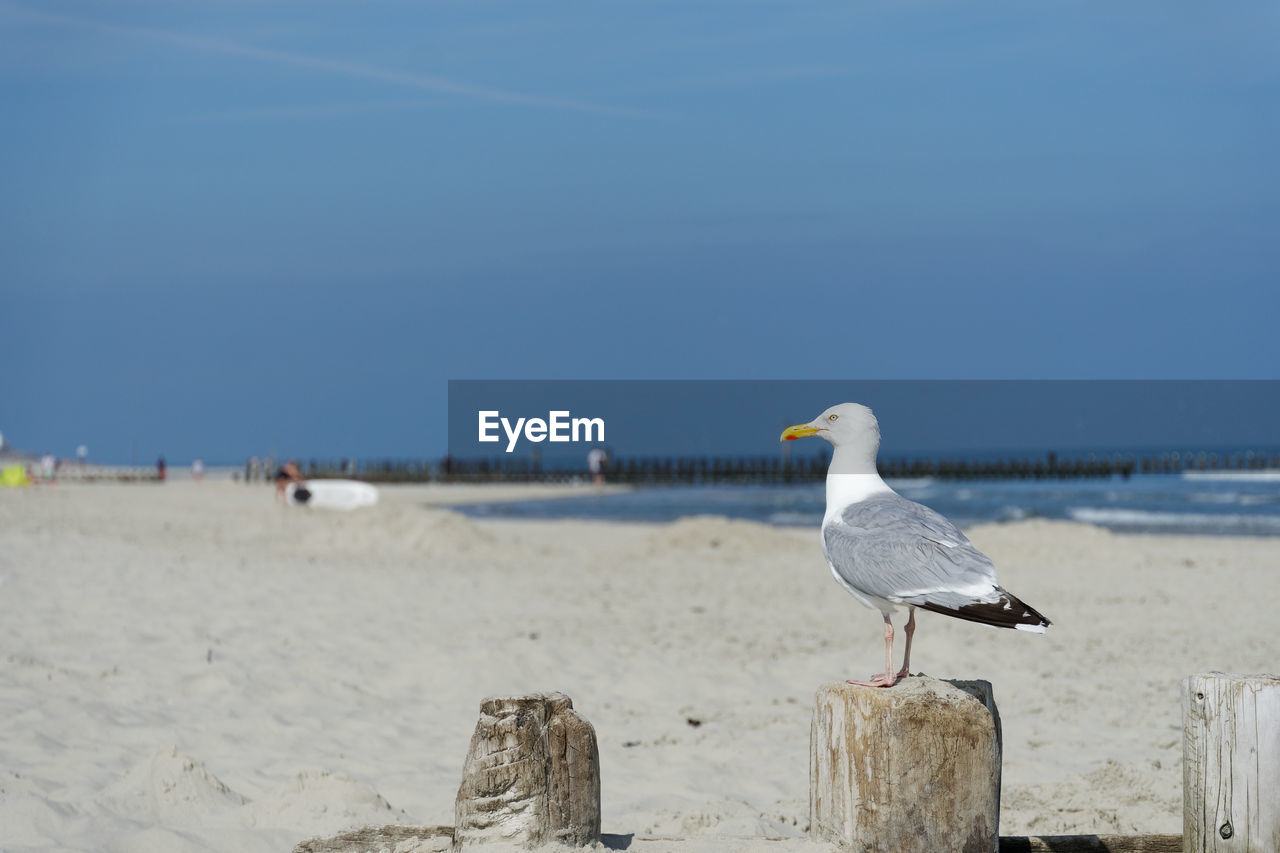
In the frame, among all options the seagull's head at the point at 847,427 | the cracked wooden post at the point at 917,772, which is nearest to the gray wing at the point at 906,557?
the seagull's head at the point at 847,427

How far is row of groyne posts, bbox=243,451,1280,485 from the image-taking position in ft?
186

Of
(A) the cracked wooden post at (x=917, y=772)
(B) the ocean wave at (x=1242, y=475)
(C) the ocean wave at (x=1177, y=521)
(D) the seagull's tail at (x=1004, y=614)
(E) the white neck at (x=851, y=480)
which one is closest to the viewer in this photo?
(D) the seagull's tail at (x=1004, y=614)

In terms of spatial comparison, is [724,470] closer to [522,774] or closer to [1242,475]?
[1242,475]

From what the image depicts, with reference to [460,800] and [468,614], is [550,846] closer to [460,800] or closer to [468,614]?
[460,800]

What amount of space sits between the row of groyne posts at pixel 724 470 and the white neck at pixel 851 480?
50760 millimetres

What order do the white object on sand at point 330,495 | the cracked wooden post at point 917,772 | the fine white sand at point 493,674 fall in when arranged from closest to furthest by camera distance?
the cracked wooden post at point 917,772
the fine white sand at point 493,674
the white object on sand at point 330,495

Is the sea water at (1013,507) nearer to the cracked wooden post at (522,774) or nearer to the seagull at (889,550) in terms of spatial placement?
the seagull at (889,550)

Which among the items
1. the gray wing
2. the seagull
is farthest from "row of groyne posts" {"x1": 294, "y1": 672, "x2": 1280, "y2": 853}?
the gray wing

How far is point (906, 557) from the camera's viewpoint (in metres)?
3.07

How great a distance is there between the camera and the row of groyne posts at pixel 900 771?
10.3 feet

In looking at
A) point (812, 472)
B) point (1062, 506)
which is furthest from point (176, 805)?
point (812, 472)

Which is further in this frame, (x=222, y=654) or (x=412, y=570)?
(x=412, y=570)

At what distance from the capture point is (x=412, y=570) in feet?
43.9

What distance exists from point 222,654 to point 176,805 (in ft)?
10.5
